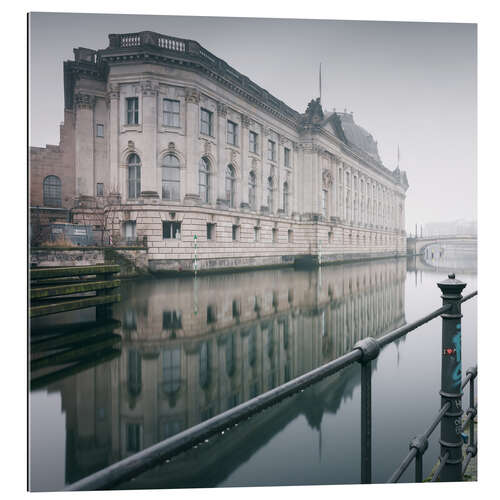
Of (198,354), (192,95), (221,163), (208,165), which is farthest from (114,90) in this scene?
(198,354)

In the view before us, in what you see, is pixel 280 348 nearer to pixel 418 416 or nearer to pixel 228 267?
pixel 418 416

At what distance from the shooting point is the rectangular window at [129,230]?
6.63 metres

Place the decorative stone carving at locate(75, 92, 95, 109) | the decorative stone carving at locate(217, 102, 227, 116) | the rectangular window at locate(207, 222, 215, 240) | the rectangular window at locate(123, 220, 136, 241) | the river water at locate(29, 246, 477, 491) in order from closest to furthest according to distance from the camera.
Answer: the river water at locate(29, 246, 477, 491)
the decorative stone carving at locate(75, 92, 95, 109)
the rectangular window at locate(123, 220, 136, 241)
the rectangular window at locate(207, 222, 215, 240)
the decorative stone carving at locate(217, 102, 227, 116)

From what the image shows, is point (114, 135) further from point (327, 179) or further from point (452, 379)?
point (452, 379)

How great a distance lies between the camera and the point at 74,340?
16.6ft

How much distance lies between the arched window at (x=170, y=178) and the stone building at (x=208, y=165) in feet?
0.12

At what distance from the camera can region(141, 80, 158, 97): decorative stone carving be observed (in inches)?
331

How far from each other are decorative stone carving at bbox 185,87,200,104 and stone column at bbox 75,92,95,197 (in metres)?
3.17

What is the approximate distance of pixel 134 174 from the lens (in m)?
8.84

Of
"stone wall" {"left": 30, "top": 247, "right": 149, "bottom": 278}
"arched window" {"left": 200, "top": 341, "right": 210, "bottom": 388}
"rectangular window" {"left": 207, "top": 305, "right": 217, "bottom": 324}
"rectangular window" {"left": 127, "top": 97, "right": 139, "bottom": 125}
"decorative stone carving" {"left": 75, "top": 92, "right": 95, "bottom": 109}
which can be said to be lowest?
"arched window" {"left": 200, "top": 341, "right": 210, "bottom": 388}

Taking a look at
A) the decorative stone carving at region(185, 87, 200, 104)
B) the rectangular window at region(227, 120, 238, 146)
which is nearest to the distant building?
the decorative stone carving at region(185, 87, 200, 104)

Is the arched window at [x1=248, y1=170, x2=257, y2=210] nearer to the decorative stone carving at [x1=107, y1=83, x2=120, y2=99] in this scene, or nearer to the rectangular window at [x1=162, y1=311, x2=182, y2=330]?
the decorative stone carving at [x1=107, y1=83, x2=120, y2=99]

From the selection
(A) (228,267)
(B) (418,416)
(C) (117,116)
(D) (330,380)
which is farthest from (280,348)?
(A) (228,267)

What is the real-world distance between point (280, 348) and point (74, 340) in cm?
278
